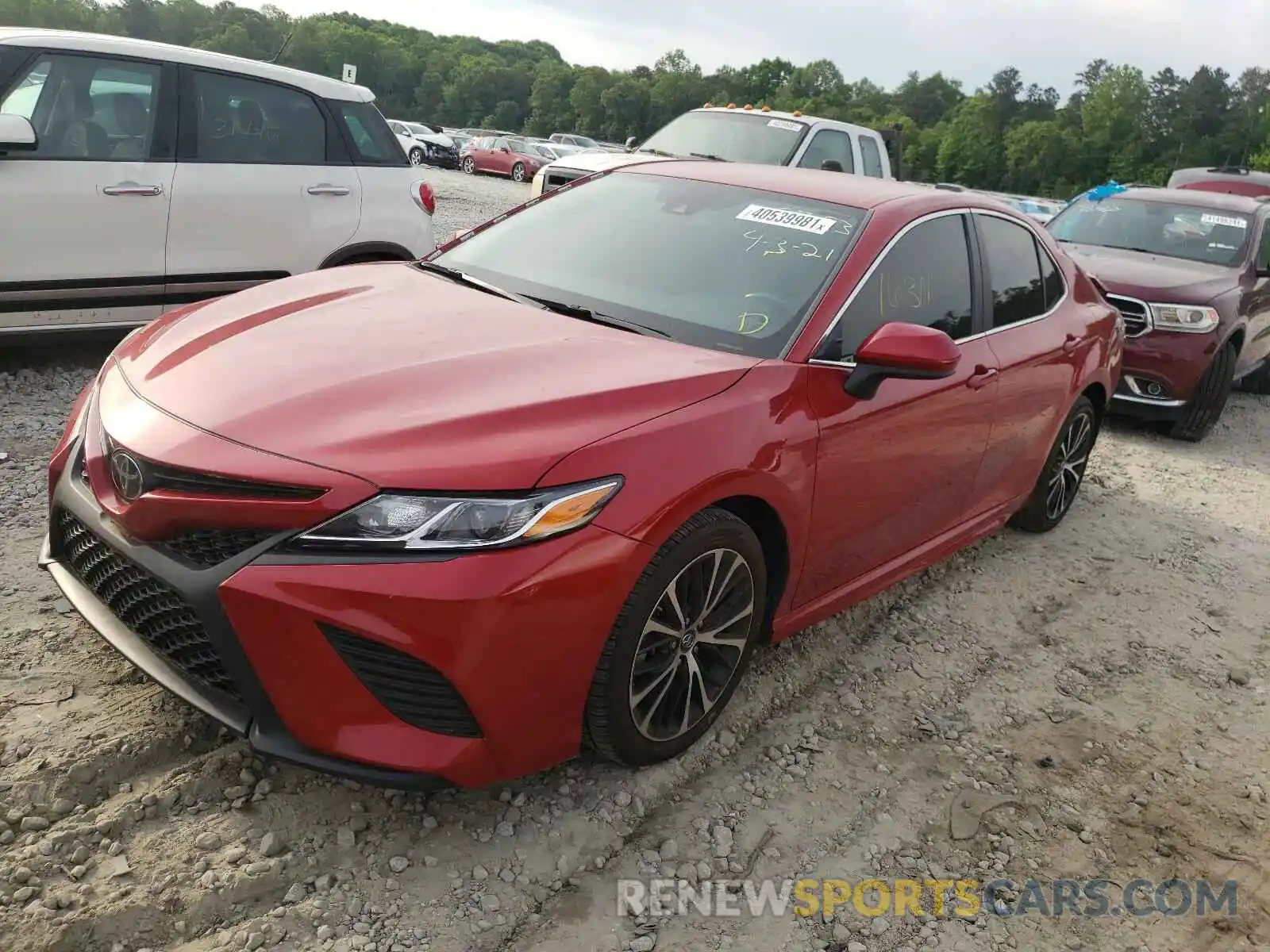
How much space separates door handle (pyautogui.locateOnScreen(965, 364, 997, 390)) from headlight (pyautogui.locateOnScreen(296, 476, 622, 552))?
6.87ft

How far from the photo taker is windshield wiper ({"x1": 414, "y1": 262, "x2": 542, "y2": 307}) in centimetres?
336

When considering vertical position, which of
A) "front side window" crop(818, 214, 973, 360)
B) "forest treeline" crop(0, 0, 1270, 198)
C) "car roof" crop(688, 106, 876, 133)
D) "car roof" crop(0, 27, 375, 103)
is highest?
"forest treeline" crop(0, 0, 1270, 198)

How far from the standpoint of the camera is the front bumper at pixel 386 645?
218cm

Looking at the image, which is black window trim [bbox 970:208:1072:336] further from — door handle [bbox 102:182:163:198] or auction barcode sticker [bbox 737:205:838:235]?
door handle [bbox 102:182:163:198]

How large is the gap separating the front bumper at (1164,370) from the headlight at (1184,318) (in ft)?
0.15

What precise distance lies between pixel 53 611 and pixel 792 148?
25.1 feet

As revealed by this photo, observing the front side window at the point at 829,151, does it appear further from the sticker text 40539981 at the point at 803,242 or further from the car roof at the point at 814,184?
the sticker text 40539981 at the point at 803,242

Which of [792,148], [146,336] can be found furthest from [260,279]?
[792,148]

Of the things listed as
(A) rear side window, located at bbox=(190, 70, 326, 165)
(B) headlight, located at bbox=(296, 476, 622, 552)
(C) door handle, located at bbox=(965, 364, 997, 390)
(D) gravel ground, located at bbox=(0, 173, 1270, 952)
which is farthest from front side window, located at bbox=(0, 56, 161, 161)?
(C) door handle, located at bbox=(965, 364, 997, 390)

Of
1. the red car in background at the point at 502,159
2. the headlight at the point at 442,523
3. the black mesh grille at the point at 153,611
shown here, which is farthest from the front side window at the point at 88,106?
the red car in background at the point at 502,159

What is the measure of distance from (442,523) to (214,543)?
520 mm

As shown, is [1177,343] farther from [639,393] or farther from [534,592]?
[534,592]

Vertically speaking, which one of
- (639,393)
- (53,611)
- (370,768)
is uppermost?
(639,393)

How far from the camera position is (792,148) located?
9.24 meters
